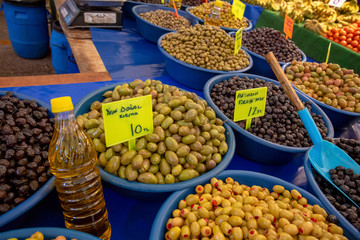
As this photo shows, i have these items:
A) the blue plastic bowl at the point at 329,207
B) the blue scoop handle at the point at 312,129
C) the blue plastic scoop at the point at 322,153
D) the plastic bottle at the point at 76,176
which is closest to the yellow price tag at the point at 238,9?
the blue plastic scoop at the point at 322,153

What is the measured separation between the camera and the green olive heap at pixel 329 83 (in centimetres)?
188

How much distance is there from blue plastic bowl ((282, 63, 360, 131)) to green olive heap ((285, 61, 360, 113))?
51 millimetres

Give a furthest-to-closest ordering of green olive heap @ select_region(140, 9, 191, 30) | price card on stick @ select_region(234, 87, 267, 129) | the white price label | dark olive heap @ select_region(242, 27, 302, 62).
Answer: the white price label, green olive heap @ select_region(140, 9, 191, 30), dark olive heap @ select_region(242, 27, 302, 62), price card on stick @ select_region(234, 87, 267, 129)

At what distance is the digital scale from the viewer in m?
2.41

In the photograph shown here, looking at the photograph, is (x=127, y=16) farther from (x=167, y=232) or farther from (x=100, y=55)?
(x=167, y=232)

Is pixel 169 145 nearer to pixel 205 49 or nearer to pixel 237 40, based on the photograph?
pixel 205 49

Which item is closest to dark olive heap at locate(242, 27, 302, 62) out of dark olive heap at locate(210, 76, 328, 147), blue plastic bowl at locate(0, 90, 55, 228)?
dark olive heap at locate(210, 76, 328, 147)

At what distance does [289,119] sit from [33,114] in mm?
1451

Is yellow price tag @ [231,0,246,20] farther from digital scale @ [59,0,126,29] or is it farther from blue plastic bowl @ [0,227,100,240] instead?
blue plastic bowl @ [0,227,100,240]

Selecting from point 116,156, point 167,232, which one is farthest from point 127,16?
point 167,232

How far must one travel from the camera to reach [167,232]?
95 centimetres

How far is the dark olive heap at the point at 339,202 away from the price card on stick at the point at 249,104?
44 cm

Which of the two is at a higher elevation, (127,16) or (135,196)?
(127,16)

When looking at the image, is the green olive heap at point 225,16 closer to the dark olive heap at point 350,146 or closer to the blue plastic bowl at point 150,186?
the dark olive heap at point 350,146
